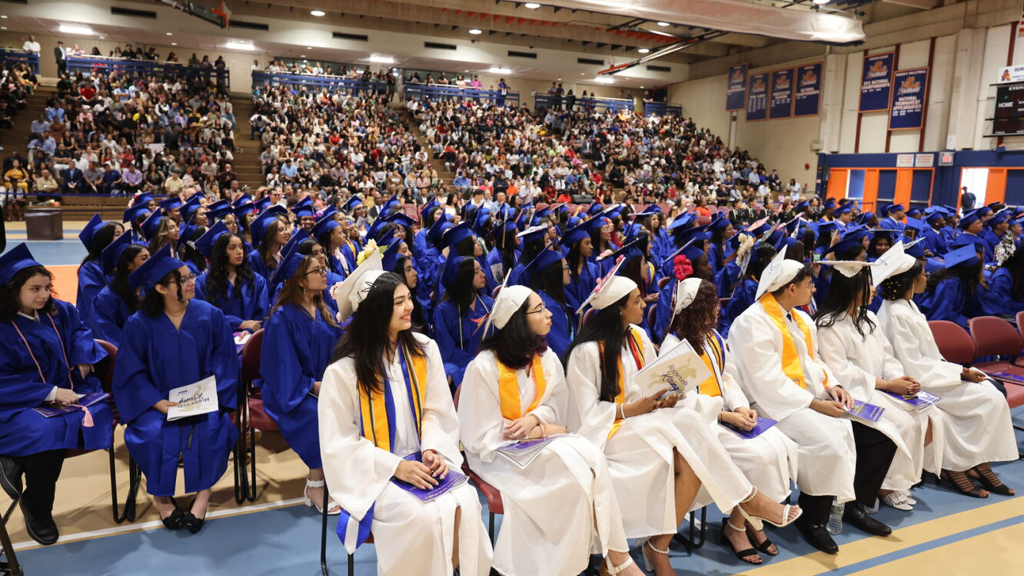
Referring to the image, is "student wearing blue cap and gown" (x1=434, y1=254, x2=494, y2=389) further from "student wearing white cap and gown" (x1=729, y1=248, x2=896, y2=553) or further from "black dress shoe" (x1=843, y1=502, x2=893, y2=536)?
"black dress shoe" (x1=843, y1=502, x2=893, y2=536)

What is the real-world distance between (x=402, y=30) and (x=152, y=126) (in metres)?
11.3

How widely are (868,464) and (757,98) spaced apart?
89.0ft

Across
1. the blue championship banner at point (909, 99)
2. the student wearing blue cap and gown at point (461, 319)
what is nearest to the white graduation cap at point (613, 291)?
the student wearing blue cap and gown at point (461, 319)

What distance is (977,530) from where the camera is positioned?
12.4 ft

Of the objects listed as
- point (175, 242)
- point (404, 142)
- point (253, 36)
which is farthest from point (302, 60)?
point (175, 242)

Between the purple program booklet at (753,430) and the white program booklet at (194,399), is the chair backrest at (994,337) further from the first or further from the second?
the white program booklet at (194,399)

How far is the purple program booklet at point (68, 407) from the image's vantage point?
3.41 metres

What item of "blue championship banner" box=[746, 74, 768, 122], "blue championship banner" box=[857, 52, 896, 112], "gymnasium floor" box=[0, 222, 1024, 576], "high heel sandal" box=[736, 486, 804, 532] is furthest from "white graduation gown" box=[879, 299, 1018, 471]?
"blue championship banner" box=[746, 74, 768, 122]

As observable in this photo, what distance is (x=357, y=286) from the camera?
10.2ft

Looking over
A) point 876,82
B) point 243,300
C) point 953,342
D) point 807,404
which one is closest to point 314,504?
point 243,300

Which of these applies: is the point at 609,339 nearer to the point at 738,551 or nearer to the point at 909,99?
the point at 738,551

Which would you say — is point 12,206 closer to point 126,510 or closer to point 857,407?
point 126,510

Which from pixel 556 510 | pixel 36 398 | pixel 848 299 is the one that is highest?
pixel 848 299

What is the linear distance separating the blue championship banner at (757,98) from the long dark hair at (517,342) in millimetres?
27506
